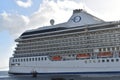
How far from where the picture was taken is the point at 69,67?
6488cm

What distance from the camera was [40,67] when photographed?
230 ft

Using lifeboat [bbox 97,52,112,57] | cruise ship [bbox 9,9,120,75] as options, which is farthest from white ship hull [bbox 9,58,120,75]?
lifeboat [bbox 97,52,112,57]

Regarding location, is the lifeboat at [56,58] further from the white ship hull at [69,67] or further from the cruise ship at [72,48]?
the white ship hull at [69,67]

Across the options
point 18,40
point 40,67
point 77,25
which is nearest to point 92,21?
point 77,25

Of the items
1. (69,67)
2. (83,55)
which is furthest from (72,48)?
(69,67)

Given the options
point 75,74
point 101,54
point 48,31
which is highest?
point 48,31

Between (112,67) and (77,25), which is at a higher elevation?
(77,25)

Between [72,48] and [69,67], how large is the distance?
4.25 meters

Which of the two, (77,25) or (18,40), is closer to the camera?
(77,25)

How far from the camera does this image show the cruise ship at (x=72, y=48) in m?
60.4

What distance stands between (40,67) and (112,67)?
18.5 meters

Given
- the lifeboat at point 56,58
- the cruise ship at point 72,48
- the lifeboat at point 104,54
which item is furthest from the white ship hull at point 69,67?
the lifeboat at point 104,54

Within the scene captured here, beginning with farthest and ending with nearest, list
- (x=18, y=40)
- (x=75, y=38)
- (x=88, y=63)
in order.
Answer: (x=18, y=40) → (x=75, y=38) → (x=88, y=63)

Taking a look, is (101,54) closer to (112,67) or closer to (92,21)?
(112,67)
